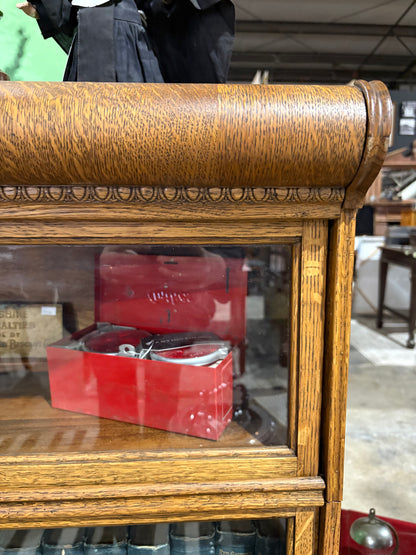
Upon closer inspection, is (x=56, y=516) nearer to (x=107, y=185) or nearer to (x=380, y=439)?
(x=107, y=185)

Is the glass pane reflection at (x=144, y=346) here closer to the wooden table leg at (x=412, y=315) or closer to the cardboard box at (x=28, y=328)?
the cardboard box at (x=28, y=328)

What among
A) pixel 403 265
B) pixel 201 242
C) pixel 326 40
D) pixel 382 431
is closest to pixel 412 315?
pixel 403 265

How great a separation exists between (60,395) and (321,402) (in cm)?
42

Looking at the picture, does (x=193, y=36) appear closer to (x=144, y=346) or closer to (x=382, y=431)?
(x=144, y=346)

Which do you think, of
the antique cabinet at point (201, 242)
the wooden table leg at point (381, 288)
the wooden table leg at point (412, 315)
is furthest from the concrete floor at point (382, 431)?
the antique cabinet at point (201, 242)

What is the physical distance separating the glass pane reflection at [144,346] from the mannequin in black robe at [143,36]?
Result: 35 centimetres

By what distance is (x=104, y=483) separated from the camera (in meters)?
0.58

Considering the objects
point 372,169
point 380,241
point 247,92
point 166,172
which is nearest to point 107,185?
point 166,172

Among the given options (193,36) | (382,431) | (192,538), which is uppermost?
(193,36)

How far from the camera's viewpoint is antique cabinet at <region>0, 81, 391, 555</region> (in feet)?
1.51

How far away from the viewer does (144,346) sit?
71 cm

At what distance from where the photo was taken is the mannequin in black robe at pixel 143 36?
0.72 m

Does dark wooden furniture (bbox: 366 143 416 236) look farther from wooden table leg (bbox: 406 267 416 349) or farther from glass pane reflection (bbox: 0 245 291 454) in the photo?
glass pane reflection (bbox: 0 245 291 454)

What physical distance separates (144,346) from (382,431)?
6.79 ft
